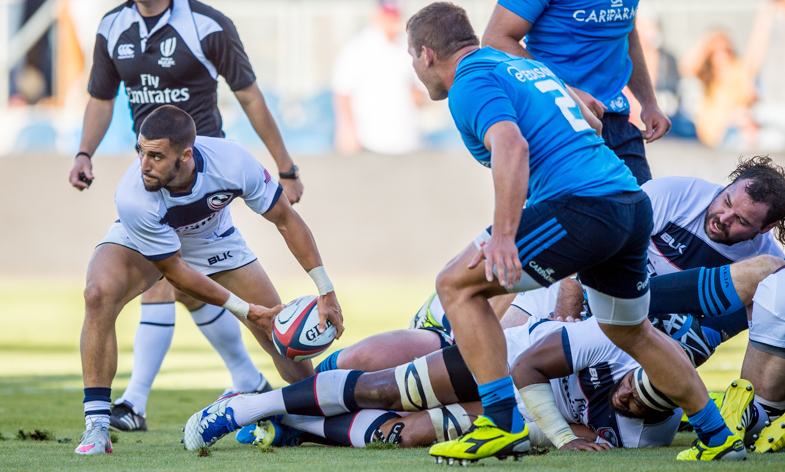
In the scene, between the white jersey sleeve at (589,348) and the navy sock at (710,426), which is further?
the white jersey sleeve at (589,348)

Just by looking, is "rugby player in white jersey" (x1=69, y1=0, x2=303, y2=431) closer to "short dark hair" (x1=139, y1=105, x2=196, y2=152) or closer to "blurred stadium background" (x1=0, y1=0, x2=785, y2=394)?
"short dark hair" (x1=139, y1=105, x2=196, y2=152)

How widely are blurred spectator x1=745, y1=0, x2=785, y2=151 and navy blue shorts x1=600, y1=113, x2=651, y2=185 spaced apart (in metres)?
11.5

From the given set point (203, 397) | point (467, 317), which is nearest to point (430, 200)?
Answer: point (203, 397)

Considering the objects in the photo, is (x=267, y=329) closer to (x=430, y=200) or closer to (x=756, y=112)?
(x=430, y=200)

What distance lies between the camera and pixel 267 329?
4297mm

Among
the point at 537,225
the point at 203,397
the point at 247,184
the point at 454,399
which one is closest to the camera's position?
the point at 537,225

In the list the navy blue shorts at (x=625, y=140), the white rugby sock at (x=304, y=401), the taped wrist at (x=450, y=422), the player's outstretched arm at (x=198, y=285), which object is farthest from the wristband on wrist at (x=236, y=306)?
the navy blue shorts at (x=625, y=140)

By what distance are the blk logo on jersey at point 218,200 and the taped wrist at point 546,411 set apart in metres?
1.67

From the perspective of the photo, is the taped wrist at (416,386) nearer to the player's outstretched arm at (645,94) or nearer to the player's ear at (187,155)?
the player's ear at (187,155)

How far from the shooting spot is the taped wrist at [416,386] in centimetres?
384

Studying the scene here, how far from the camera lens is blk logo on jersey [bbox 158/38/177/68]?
16.5 feet

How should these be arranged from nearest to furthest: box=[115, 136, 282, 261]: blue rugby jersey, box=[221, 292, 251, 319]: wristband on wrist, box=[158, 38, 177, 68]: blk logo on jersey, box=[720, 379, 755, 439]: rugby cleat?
1. box=[720, 379, 755, 439]: rugby cleat
2. box=[115, 136, 282, 261]: blue rugby jersey
3. box=[221, 292, 251, 319]: wristband on wrist
4. box=[158, 38, 177, 68]: blk logo on jersey

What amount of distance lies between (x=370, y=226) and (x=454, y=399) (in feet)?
36.1

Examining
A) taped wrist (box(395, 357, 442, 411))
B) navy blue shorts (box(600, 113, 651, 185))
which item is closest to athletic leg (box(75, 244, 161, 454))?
taped wrist (box(395, 357, 442, 411))
